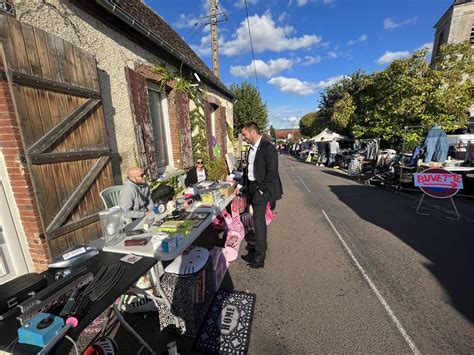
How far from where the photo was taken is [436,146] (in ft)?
23.7

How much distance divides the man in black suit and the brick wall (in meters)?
2.64

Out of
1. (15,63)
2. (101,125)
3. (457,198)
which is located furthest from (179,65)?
(457,198)

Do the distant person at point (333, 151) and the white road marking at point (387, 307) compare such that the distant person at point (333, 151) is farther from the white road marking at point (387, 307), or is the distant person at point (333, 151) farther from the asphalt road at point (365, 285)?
the white road marking at point (387, 307)

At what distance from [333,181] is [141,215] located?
358 inches

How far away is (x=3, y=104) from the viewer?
2.22 m

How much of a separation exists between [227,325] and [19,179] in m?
2.78

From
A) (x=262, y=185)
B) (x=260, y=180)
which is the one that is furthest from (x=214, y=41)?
(x=262, y=185)

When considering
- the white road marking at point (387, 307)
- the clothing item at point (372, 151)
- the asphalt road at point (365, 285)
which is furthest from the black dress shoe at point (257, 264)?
the clothing item at point (372, 151)

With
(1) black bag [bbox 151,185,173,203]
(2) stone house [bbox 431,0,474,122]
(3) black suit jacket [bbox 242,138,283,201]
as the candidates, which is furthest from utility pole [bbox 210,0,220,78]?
(2) stone house [bbox 431,0,474,122]

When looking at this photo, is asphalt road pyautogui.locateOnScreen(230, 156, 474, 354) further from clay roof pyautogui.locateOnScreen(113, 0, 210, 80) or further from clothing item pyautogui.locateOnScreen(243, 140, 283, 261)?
clay roof pyautogui.locateOnScreen(113, 0, 210, 80)

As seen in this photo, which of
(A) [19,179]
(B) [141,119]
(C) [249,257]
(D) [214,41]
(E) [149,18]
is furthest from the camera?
(D) [214,41]

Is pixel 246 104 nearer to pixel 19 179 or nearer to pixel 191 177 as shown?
pixel 191 177

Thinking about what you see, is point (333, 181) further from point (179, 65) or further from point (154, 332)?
point (154, 332)

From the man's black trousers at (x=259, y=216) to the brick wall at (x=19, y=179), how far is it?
265 centimetres
